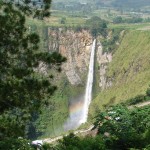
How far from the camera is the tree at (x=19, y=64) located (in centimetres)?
1830

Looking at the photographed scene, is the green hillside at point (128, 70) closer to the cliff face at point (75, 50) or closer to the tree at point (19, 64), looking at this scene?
the cliff face at point (75, 50)

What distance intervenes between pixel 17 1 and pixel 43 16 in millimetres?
1272

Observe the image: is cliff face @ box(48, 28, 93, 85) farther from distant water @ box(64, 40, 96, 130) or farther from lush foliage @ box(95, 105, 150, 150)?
lush foliage @ box(95, 105, 150, 150)

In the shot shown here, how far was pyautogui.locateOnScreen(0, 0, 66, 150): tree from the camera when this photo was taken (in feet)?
60.0

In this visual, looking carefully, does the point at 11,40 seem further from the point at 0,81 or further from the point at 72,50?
the point at 72,50

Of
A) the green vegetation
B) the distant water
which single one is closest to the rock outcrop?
the distant water

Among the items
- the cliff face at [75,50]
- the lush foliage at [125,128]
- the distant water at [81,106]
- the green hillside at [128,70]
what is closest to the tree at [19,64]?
the lush foliage at [125,128]

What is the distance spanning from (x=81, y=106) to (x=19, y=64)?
8618cm

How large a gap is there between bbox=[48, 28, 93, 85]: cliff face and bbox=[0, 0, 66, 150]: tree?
9277cm

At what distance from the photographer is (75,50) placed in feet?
371

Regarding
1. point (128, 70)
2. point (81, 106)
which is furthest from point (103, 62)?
point (128, 70)

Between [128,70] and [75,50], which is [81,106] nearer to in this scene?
[75,50]

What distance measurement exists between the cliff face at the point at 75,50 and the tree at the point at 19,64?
3652 inches

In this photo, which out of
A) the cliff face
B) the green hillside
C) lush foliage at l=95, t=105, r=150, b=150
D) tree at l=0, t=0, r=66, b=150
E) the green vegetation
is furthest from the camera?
the cliff face
